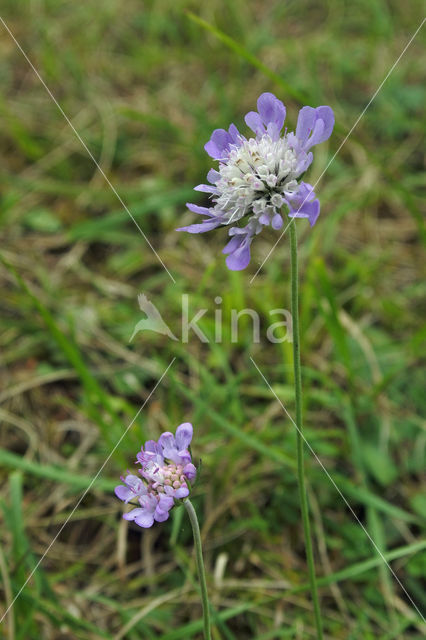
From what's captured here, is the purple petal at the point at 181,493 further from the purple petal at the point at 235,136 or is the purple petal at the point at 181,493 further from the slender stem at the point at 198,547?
the purple petal at the point at 235,136

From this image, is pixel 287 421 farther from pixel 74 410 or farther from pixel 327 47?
pixel 327 47

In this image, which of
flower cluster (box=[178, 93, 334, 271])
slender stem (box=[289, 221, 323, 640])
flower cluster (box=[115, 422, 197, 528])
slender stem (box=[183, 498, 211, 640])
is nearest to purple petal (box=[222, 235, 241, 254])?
flower cluster (box=[178, 93, 334, 271])

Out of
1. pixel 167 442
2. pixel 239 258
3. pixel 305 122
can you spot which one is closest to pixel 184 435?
pixel 167 442

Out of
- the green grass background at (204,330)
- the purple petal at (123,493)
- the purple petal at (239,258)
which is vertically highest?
the purple petal at (239,258)

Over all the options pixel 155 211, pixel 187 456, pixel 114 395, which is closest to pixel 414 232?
pixel 155 211

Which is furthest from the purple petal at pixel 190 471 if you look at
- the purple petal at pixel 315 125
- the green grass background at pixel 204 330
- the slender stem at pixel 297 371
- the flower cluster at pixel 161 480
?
the purple petal at pixel 315 125

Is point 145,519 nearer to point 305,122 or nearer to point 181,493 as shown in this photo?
point 181,493

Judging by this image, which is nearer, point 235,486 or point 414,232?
point 235,486
